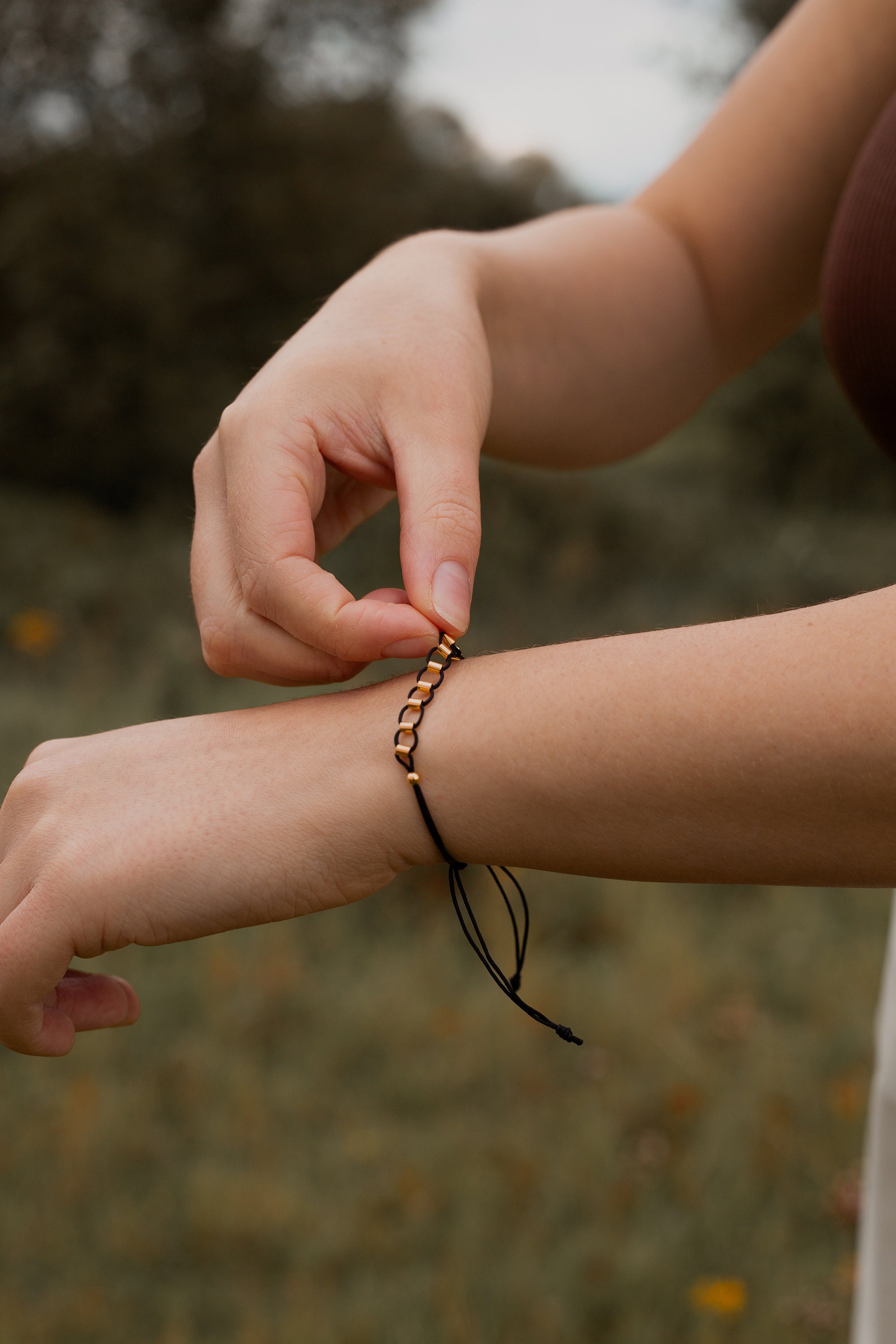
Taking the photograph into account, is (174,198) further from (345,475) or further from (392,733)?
(392,733)

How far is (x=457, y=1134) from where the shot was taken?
257 centimetres

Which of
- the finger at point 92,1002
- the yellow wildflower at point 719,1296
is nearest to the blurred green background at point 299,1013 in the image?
the yellow wildflower at point 719,1296

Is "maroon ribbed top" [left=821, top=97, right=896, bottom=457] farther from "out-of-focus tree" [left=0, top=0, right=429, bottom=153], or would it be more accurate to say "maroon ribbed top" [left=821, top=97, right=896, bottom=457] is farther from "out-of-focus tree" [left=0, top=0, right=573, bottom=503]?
"out-of-focus tree" [left=0, top=0, right=429, bottom=153]

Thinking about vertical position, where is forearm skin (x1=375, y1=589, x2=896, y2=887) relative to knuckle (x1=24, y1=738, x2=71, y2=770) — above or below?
above

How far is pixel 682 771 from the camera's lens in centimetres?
89

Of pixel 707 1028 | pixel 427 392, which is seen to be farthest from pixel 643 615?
pixel 427 392

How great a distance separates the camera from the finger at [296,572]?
1.02m

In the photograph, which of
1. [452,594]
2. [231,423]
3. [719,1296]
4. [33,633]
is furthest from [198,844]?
[33,633]

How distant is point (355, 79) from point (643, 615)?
4197 mm

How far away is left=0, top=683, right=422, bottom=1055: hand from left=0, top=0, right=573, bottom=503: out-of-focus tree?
19.6ft

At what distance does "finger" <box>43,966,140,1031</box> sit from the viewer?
1.11m

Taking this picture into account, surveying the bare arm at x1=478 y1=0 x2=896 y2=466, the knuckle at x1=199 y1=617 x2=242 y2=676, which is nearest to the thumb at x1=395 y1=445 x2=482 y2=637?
the knuckle at x1=199 y1=617 x2=242 y2=676

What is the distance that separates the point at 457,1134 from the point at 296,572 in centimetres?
199

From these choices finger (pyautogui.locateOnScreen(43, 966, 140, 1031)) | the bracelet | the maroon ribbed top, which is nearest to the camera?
the bracelet
